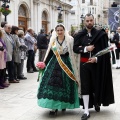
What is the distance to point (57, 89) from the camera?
210 inches

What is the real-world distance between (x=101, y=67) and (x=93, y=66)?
139mm

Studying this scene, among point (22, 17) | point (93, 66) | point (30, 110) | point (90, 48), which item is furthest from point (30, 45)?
point (22, 17)

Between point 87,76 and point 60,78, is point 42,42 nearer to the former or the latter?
point 60,78

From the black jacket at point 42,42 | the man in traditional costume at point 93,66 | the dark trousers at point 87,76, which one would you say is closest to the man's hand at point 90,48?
the man in traditional costume at point 93,66

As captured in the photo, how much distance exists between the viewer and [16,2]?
81.1ft

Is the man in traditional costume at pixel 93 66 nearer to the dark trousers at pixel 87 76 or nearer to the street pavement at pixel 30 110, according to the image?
the dark trousers at pixel 87 76

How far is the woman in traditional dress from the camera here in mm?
5312

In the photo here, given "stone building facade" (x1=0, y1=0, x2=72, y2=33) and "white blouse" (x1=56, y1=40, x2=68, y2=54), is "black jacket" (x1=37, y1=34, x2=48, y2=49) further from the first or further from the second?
"stone building facade" (x1=0, y1=0, x2=72, y2=33)

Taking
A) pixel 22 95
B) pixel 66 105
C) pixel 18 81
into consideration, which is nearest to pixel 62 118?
pixel 66 105

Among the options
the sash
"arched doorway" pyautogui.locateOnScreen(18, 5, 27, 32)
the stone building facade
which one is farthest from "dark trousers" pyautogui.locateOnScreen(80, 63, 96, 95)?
"arched doorway" pyautogui.locateOnScreen(18, 5, 27, 32)

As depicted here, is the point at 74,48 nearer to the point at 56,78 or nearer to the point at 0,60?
the point at 56,78

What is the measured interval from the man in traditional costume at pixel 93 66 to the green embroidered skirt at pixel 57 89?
0.27 metres

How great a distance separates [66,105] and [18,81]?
424cm

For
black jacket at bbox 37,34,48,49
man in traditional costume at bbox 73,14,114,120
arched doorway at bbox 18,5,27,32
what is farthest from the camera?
arched doorway at bbox 18,5,27,32
